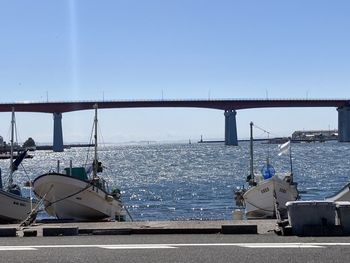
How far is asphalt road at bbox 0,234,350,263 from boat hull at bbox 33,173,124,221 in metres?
10.0

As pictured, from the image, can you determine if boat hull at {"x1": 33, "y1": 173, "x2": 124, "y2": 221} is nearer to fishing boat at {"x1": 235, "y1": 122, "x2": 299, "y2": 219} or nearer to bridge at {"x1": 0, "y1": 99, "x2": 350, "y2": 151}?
fishing boat at {"x1": 235, "y1": 122, "x2": 299, "y2": 219}

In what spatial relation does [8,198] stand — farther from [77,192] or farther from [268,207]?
[268,207]

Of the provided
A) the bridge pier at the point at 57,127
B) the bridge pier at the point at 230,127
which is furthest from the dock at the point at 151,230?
the bridge pier at the point at 230,127

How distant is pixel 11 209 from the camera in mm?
23281

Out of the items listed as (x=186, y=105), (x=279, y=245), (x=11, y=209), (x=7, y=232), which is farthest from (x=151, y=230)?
(x=186, y=105)

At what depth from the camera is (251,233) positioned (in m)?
13.1

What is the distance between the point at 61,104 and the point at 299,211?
9957 cm

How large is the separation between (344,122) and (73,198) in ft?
399

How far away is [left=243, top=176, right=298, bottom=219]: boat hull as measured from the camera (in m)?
27.7

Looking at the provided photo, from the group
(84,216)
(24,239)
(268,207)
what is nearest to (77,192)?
(84,216)

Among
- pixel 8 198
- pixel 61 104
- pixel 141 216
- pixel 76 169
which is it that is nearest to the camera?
pixel 8 198

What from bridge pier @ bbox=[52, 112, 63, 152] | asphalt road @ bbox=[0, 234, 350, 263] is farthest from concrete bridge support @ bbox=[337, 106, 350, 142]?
asphalt road @ bbox=[0, 234, 350, 263]

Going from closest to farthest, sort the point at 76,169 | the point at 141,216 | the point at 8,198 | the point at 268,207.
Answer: the point at 8,198 → the point at 76,169 → the point at 268,207 → the point at 141,216

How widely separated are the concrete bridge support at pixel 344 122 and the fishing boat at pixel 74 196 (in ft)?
369
